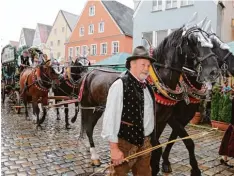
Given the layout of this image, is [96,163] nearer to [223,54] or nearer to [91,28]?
[223,54]

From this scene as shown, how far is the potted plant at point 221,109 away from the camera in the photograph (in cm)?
762

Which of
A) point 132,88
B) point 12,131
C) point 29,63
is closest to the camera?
point 132,88

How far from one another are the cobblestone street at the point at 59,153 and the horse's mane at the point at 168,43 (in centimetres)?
199

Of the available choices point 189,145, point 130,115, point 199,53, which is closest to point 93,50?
point 189,145

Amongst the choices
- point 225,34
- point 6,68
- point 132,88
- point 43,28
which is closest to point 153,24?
point 225,34

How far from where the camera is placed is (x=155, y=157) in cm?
383

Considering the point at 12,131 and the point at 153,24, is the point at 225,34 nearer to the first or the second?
the point at 153,24

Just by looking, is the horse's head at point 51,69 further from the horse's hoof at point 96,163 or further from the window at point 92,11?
the window at point 92,11

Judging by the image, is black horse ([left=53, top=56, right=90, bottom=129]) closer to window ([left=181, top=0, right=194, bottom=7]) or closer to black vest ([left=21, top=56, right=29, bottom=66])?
black vest ([left=21, top=56, right=29, bottom=66])

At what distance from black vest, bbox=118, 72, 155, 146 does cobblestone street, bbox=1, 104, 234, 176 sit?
79.7 inches

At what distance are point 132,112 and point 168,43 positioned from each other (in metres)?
1.65

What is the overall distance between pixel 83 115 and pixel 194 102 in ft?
7.20

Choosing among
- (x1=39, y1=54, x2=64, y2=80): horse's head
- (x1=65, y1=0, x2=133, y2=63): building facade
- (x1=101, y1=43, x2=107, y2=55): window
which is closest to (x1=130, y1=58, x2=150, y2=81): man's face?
(x1=39, y1=54, x2=64, y2=80): horse's head

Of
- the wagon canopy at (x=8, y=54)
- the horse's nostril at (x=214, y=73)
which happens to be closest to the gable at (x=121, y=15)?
the wagon canopy at (x=8, y=54)
